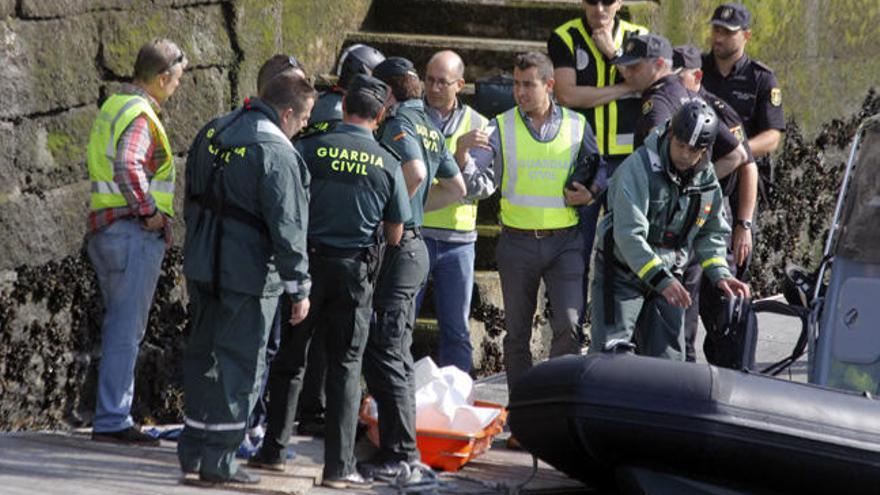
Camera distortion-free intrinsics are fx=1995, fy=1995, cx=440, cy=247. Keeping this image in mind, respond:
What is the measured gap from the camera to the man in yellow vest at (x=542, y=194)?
31.3 feet

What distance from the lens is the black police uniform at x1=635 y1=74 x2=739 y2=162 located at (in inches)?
376

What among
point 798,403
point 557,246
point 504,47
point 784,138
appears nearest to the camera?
point 798,403

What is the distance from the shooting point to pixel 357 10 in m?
12.4

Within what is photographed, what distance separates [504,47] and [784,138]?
292 cm

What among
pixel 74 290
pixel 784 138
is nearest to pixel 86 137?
pixel 74 290

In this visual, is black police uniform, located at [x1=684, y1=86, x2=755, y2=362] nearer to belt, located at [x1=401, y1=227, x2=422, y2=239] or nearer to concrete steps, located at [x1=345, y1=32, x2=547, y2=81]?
belt, located at [x1=401, y1=227, x2=422, y2=239]

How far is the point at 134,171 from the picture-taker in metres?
8.84

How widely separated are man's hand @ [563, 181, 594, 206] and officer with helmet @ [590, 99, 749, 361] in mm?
500

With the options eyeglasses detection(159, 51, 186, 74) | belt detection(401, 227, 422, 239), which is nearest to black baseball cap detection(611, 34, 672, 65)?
belt detection(401, 227, 422, 239)

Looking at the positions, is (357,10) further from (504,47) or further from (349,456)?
(349,456)

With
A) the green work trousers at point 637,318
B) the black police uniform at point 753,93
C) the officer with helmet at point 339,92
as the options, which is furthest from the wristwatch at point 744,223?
the officer with helmet at point 339,92

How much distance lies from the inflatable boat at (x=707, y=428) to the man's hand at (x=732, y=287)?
86cm

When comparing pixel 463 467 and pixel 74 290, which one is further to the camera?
pixel 74 290

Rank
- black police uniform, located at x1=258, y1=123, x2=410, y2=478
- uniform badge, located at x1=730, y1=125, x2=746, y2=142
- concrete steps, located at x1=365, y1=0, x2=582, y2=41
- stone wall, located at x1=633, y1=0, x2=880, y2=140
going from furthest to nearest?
Result: stone wall, located at x1=633, y1=0, x2=880, y2=140 → concrete steps, located at x1=365, y1=0, x2=582, y2=41 → uniform badge, located at x1=730, y1=125, x2=746, y2=142 → black police uniform, located at x1=258, y1=123, x2=410, y2=478
